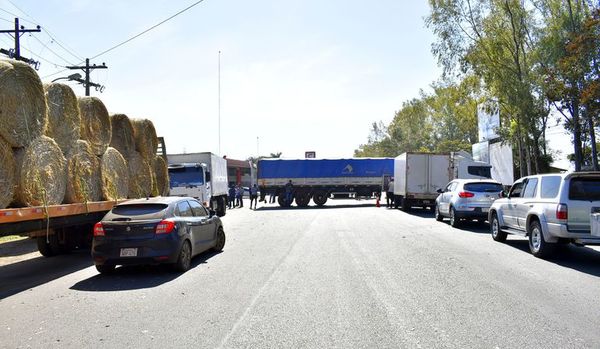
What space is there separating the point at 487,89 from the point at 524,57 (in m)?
2.27

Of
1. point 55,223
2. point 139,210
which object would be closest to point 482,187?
point 139,210

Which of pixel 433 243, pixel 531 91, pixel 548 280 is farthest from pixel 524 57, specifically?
pixel 548 280

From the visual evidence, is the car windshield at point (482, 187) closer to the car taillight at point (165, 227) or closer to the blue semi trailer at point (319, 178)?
the car taillight at point (165, 227)

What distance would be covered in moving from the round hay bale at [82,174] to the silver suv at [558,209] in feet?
31.2

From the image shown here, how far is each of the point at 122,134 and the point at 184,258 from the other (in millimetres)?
5230

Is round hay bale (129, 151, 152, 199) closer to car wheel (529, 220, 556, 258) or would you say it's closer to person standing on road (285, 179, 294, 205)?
car wheel (529, 220, 556, 258)

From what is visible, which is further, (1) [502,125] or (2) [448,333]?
(1) [502,125]

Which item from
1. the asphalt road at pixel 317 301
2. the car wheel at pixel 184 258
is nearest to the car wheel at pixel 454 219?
the asphalt road at pixel 317 301

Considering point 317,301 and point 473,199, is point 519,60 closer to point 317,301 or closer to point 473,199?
point 473,199

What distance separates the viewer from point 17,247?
48.0ft

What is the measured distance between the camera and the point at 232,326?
5.98 metres

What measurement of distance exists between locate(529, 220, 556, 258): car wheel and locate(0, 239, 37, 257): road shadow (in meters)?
12.3

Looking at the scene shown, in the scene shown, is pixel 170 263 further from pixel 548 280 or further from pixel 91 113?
pixel 548 280

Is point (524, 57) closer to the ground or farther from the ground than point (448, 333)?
farther from the ground
